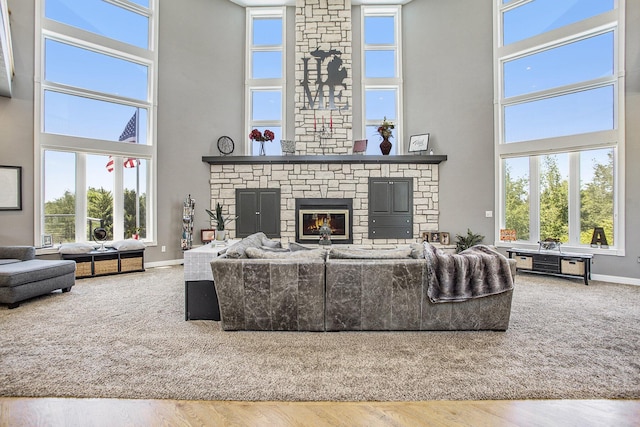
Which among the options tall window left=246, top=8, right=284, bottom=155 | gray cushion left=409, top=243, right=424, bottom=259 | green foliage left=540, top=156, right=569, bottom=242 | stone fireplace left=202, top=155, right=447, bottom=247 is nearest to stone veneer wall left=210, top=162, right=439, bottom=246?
stone fireplace left=202, top=155, right=447, bottom=247

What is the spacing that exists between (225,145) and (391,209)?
385 cm

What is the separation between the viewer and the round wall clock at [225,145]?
711 centimetres

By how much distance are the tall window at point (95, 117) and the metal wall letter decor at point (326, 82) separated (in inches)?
124

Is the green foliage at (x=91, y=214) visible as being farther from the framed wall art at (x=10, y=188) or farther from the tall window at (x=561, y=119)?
the tall window at (x=561, y=119)

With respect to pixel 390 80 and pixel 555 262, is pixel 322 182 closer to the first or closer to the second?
pixel 390 80

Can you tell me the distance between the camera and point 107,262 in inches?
220

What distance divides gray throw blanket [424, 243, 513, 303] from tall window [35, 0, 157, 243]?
5584mm

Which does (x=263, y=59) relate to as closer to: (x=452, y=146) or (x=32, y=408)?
(x=452, y=146)

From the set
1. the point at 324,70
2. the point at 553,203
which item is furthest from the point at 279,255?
the point at 324,70

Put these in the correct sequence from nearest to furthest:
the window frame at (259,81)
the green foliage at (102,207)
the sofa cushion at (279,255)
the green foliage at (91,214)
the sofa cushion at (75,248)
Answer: the sofa cushion at (279,255) → the sofa cushion at (75,248) → the green foliage at (91,214) → the green foliage at (102,207) → the window frame at (259,81)

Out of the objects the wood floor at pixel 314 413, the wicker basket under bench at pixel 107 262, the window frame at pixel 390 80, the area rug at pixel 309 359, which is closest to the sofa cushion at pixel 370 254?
the area rug at pixel 309 359

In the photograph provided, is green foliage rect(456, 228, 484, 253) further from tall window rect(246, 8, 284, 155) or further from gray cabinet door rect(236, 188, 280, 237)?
tall window rect(246, 8, 284, 155)

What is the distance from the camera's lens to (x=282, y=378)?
2.19m

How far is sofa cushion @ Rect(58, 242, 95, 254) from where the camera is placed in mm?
5266
